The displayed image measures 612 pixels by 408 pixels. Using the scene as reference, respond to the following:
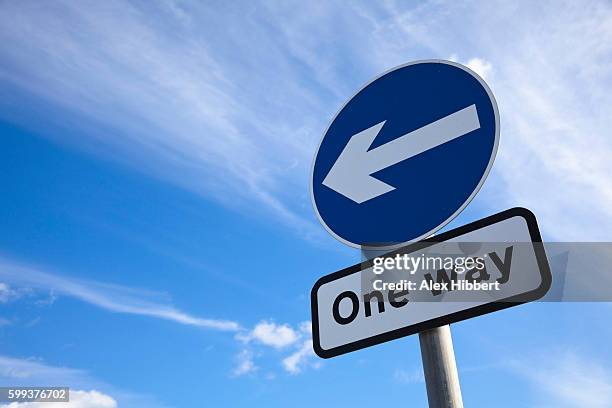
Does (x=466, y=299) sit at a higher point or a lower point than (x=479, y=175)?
lower

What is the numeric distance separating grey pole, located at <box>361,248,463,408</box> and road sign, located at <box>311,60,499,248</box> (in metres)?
0.31

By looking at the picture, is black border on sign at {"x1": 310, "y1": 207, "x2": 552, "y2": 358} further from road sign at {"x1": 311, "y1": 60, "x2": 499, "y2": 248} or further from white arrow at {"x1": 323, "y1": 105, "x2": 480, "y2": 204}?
white arrow at {"x1": 323, "y1": 105, "x2": 480, "y2": 204}

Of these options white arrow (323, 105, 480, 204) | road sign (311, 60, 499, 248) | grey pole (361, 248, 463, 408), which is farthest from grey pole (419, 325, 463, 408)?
white arrow (323, 105, 480, 204)

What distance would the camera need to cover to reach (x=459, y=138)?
5.26 ft

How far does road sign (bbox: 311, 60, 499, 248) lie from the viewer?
60.7 inches

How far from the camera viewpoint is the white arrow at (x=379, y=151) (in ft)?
5.34

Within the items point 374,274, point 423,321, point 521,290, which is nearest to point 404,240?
point 374,274

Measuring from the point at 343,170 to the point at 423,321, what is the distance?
0.65 meters

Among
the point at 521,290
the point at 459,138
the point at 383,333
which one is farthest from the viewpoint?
the point at 459,138

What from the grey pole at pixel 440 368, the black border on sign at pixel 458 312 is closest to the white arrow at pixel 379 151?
the black border on sign at pixel 458 312

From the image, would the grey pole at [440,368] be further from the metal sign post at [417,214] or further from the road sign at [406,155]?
the road sign at [406,155]

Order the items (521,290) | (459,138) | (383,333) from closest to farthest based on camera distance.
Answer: (521,290) < (383,333) < (459,138)

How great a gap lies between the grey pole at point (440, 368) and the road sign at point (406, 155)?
31 cm

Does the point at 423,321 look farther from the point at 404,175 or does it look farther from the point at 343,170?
the point at 343,170
